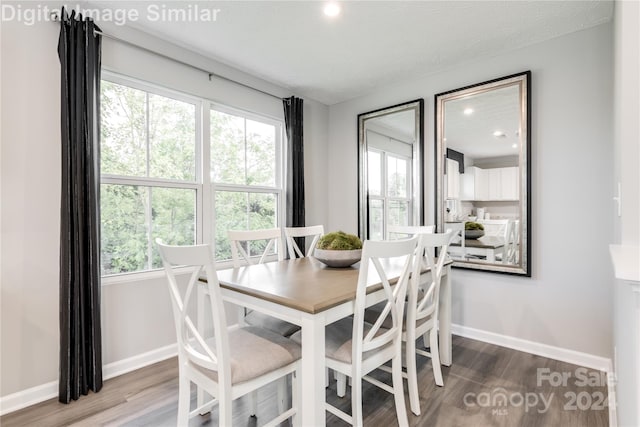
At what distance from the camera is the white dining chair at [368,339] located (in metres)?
1.51

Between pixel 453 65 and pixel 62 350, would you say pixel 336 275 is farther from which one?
pixel 453 65

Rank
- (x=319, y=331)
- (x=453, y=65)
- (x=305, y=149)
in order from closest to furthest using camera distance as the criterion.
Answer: (x=319, y=331)
(x=453, y=65)
(x=305, y=149)

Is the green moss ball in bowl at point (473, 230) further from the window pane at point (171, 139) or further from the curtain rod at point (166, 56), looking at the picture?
the window pane at point (171, 139)

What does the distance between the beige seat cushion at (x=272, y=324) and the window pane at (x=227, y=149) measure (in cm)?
149

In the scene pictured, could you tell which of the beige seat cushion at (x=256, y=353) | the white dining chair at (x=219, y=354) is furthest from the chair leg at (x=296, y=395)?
the beige seat cushion at (x=256, y=353)

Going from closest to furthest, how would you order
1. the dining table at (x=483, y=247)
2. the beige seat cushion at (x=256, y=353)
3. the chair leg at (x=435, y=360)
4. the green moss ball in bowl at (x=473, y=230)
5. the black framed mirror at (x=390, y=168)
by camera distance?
the beige seat cushion at (x=256, y=353)
the chair leg at (x=435, y=360)
the dining table at (x=483, y=247)
the green moss ball in bowl at (x=473, y=230)
the black framed mirror at (x=390, y=168)

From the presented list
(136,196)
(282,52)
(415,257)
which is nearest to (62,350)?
(136,196)

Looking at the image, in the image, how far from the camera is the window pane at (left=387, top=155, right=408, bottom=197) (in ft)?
11.5

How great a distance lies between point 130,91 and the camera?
251cm

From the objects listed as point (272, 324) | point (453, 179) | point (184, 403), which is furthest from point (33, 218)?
point (453, 179)

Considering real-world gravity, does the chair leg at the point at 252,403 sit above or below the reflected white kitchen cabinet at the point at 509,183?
below

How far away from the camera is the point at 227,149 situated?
3.14 metres

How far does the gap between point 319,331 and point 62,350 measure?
A: 1727mm

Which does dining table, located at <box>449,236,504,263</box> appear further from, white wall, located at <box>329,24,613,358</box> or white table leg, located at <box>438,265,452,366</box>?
white table leg, located at <box>438,265,452,366</box>
